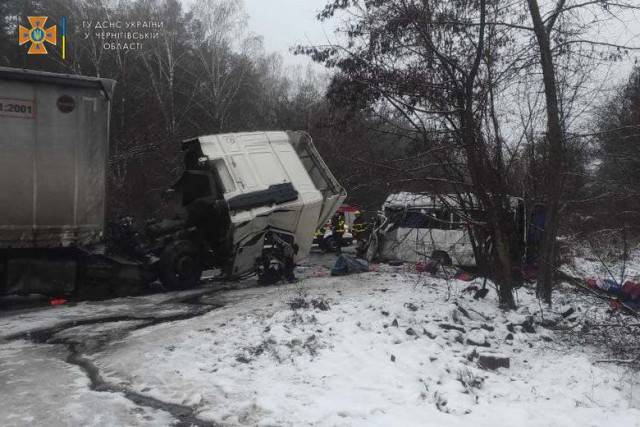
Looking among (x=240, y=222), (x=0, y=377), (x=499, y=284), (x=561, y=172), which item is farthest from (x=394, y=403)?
(x=240, y=222)

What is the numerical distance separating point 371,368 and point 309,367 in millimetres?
537

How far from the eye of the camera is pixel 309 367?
4805 mm

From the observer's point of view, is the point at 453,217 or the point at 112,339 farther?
the point at 453,217

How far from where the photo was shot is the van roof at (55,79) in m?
7.23

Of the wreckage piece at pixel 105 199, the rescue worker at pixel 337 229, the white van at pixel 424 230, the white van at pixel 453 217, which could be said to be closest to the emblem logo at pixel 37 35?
the rescue worker at pixel 337 229

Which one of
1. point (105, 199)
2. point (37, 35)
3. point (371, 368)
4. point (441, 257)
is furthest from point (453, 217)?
point (37, 35)

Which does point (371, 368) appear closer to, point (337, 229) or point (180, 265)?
point (180, 265)

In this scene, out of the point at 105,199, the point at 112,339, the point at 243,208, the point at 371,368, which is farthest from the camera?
the point at 243,208

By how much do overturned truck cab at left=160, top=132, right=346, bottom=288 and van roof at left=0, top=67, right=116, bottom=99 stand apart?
75.5 inches

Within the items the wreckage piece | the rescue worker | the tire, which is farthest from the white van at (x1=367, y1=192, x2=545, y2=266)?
the rescue worker

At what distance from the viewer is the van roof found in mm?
7227

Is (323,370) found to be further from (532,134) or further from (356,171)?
(532,134)

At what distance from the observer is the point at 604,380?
203 inches

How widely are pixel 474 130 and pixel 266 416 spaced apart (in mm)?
4555
